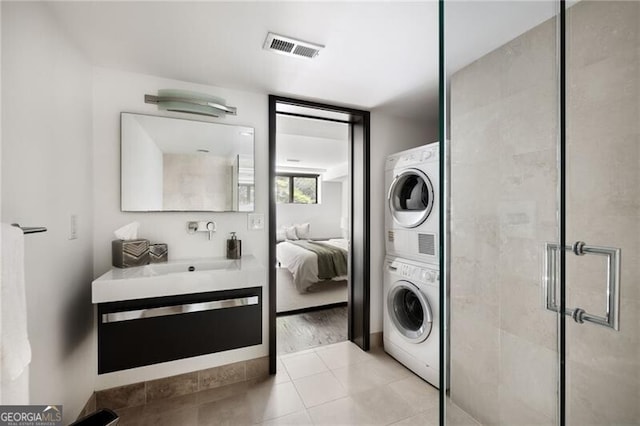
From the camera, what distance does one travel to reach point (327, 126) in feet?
10.6

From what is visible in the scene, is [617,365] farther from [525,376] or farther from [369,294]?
[369,294]

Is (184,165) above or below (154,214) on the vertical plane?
above

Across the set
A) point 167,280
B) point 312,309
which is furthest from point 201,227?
point 312,309

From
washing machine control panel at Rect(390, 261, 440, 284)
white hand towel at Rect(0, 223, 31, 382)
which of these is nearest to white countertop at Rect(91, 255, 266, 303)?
white hand towel at Rect(0, 223, 31, 382)

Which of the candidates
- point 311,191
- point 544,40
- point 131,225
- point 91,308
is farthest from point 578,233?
point 311,191

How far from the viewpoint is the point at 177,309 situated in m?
1.66

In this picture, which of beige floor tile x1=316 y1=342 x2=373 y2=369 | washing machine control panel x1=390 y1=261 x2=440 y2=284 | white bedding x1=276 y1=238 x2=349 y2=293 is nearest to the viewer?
washing machine control panel x1=390 y1=261 x2=440 y2=284

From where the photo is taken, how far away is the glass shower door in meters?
0.98

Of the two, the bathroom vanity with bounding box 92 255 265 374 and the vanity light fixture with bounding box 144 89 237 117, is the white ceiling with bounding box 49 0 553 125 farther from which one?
the bathroom vanity with bounding box 92 255 265 374

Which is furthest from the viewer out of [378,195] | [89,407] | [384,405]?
[378,195]

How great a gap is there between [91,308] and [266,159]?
5.16 feet

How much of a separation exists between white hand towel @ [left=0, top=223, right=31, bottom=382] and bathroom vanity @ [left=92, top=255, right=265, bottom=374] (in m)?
0.71

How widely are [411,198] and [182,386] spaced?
2.28 meters

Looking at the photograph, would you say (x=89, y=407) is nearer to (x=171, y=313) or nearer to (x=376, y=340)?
(x=171, y=313)
